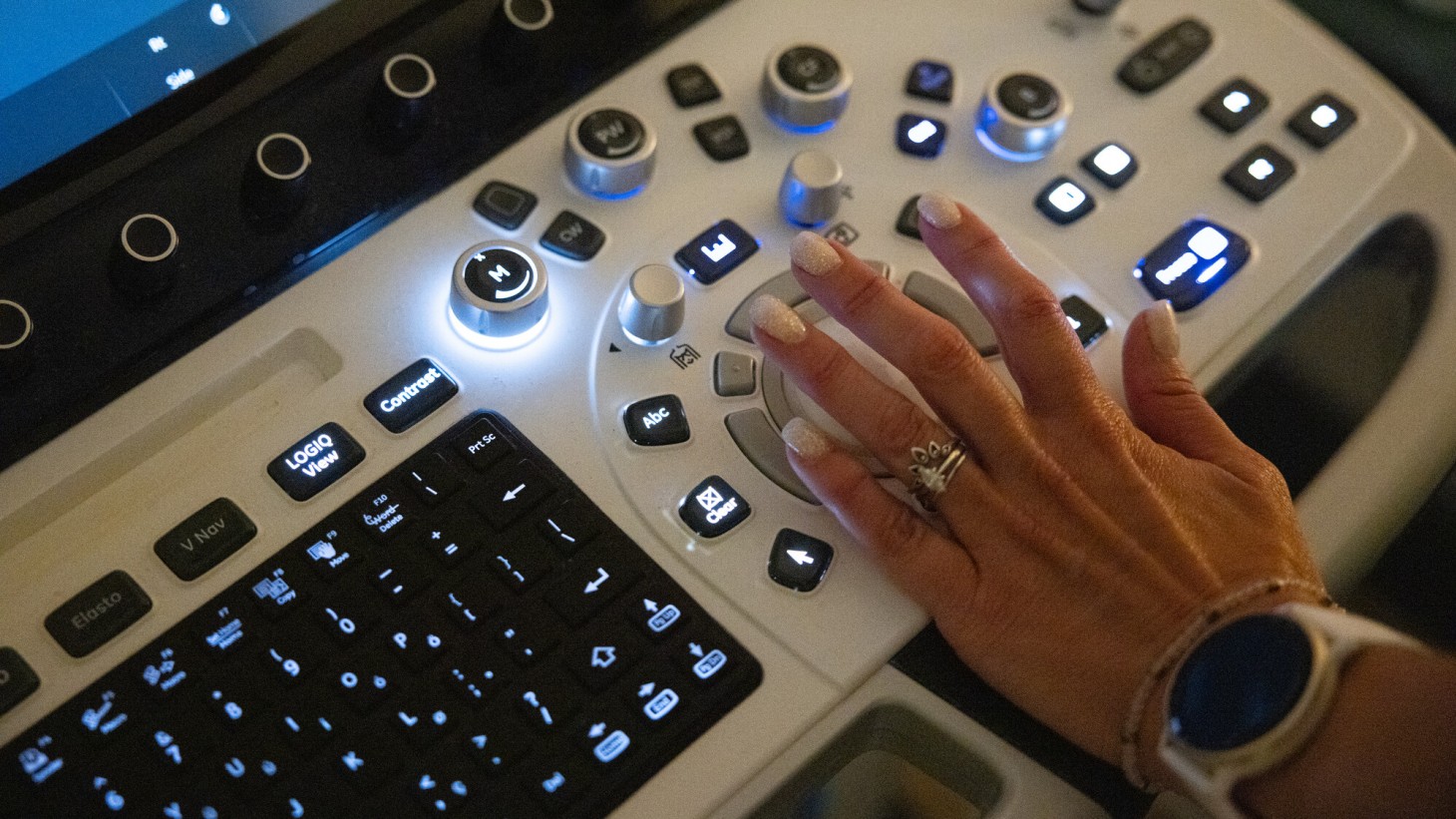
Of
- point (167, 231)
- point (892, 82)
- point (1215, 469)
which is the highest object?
point (167, 231)

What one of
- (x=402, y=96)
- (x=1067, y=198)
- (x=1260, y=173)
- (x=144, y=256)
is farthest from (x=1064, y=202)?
(x=144, y=256)

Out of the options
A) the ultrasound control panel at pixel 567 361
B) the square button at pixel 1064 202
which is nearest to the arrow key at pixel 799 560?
the ultrasound control panel at pixel 567 361

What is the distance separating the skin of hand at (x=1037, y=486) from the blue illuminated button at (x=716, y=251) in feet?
0.13

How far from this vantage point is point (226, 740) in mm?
489

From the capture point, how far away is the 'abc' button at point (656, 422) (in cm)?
57

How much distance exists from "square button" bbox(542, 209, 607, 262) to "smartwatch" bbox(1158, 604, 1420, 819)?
12.9 inches

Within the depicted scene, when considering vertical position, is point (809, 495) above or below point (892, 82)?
below

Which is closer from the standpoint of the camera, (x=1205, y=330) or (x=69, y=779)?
(x=69, y=779)

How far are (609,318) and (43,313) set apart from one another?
249 millimetres

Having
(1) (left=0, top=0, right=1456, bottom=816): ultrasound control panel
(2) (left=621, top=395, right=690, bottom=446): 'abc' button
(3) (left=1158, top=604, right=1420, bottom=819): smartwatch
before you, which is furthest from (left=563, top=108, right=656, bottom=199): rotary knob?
(3) (left=1158, top=604, right=1420, bottom=819): smartwatch

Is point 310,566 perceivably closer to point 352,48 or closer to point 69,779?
point 69,779

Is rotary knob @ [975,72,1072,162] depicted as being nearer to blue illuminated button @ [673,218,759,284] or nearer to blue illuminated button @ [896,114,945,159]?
blue illuminated button @ [896,114,945,159]

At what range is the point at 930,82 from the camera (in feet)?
2.21

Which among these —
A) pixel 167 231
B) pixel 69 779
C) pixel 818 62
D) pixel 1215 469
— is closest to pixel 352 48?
pixel 167 231
